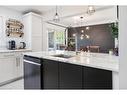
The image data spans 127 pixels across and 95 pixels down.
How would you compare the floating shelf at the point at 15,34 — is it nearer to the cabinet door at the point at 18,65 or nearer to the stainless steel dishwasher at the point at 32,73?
the cabinet door at the point at 18,65

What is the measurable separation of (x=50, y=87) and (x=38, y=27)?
9.27 feet

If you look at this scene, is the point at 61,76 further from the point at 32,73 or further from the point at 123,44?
A: the point at 123,44

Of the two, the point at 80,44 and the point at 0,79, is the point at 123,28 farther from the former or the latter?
the point at 80,44

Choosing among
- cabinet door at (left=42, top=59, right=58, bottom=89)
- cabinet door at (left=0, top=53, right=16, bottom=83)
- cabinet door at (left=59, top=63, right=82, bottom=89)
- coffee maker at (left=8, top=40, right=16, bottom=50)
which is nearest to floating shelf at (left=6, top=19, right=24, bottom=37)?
coffee maker at (left=8, top=40, right=16, bottom=50)

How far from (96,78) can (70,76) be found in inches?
17.0

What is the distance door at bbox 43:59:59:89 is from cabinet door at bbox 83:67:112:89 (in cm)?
56

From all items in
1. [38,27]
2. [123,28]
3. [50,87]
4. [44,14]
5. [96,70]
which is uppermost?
[44,14]

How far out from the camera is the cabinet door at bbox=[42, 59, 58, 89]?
199 centimetres

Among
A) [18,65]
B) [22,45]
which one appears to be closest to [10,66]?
[18,65]

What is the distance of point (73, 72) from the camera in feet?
5.63

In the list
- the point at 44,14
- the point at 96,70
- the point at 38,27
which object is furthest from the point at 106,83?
the point at 44,14

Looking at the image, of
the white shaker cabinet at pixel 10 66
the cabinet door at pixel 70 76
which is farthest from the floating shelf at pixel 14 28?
the cabinet door at pixel 70 76

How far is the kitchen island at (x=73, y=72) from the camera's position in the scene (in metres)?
1.39

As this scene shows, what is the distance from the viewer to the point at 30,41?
13.8 ft
